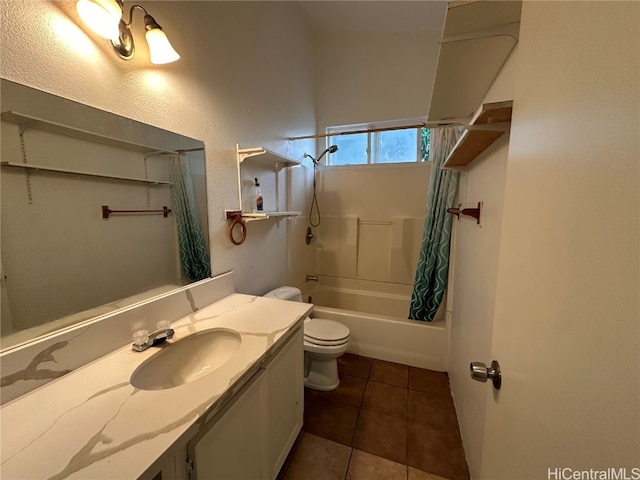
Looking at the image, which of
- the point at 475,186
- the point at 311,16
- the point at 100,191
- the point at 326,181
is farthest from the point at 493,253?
the point at 311,16

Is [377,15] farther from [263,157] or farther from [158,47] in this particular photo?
[158,47]

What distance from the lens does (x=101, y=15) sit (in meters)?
0.83

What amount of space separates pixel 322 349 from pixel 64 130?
5.68ft

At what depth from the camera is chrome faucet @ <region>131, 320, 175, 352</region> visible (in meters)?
1.00

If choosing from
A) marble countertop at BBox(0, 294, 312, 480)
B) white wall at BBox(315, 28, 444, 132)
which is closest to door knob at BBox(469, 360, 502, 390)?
marble countertop at BBox(0, 294, 312, 480)

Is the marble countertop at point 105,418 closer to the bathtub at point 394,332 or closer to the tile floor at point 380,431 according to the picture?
the tile floor at point 380,431

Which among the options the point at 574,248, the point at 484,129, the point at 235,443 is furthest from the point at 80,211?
the point at 484,129

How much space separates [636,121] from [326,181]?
2792 millimetres

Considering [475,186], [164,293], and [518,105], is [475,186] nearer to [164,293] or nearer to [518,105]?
[518,105]

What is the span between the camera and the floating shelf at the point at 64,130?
2.52 feet

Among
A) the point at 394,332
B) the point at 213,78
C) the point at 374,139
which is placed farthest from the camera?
the point at 374,139

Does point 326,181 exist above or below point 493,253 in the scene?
above

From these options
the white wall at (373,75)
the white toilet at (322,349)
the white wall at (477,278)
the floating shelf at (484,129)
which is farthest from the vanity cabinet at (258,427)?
the white wall at (373,75)

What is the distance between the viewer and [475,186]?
4.83 feet
